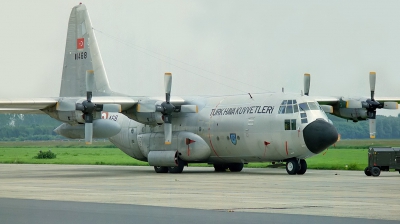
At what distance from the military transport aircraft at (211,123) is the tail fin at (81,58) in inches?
42.8

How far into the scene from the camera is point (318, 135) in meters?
33.7

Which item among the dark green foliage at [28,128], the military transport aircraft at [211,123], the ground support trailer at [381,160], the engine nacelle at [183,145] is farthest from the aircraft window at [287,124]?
the dark green foliage at [28,128]

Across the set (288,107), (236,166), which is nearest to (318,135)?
(288,107)

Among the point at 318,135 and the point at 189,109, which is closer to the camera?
the point at 318,135

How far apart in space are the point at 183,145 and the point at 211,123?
81.3 inches

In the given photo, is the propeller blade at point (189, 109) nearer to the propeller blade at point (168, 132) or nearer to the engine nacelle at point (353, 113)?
the propeller blade at point (168, 132)

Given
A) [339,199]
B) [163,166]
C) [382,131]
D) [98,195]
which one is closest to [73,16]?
[163,166]

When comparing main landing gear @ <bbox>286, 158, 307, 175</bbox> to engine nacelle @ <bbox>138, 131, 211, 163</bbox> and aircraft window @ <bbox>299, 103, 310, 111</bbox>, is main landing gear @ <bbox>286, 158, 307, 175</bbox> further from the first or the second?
engine nacelle @ <bbox>138, 131, 211, 163</bbox>

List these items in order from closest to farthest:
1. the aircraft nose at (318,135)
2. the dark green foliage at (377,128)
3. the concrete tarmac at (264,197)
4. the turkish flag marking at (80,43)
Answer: the concrete tarmac at (264,197) → the aircraft nose at (318,135) → the turkish flag marking at (80,43) → the dark green foliage at (377,128)

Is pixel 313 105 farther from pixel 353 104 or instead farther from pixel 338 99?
pixel 338 99

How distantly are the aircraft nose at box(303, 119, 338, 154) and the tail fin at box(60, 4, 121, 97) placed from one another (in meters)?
15.1

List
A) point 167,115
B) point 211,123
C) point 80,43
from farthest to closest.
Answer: point 80,43, point 211,123, point 167,115

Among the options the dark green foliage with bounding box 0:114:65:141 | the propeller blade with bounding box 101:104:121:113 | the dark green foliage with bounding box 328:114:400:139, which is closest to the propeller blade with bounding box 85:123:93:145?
the propeller blade with bounding box 101:104:121:113

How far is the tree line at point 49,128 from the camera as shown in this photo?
78.9m
